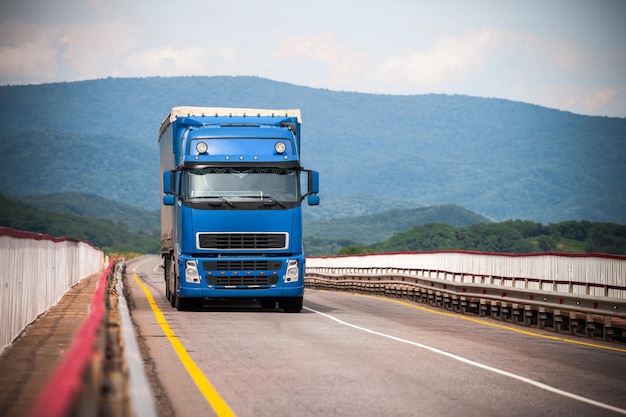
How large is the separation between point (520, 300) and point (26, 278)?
1202 centimetres

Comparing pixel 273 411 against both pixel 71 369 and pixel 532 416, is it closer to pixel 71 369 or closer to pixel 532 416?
pixel 532 416

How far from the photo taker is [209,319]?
73.2 ft

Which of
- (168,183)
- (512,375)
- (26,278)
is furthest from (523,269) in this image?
(512,375)

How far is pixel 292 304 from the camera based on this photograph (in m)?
24.8

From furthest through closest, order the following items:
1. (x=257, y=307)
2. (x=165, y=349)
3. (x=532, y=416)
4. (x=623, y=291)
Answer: (x=257, y=307)
(x=623, y=291)
(x=165, y=349)
(x=532, y=416)

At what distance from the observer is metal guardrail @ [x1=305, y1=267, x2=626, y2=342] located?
20344 millimetres

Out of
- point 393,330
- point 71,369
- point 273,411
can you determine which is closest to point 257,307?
point 393,330

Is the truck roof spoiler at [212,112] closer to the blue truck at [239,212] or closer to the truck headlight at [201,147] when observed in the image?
the blue truck at [239,212]

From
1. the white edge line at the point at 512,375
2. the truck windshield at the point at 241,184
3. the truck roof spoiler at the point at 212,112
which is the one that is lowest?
the white edge line at the point at 512,375

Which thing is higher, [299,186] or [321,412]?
[299,186]

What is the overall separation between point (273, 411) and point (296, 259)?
13.7 metres

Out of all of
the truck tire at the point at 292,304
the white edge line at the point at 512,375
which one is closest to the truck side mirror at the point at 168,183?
the truck tire at the point at 292,304

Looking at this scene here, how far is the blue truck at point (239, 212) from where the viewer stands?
23172 millimetres

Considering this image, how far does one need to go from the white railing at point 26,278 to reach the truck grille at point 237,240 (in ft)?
10.8
